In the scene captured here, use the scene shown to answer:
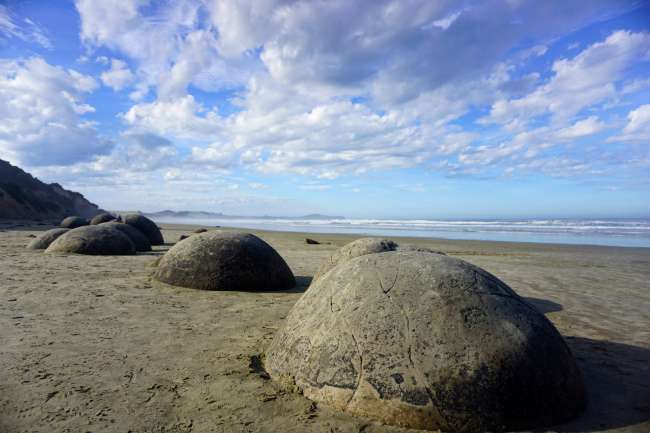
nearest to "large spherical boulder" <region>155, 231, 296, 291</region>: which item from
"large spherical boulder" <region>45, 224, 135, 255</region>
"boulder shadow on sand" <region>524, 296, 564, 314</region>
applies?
"boulder shadow on sand" <region>524, 296, 564, 314</region>

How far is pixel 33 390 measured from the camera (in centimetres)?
278

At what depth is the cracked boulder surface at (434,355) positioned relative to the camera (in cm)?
241

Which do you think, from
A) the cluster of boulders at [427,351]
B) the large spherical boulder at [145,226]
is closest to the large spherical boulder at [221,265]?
the cluster of boulders at [427,351]

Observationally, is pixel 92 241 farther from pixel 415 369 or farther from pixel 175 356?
pixel 415 369

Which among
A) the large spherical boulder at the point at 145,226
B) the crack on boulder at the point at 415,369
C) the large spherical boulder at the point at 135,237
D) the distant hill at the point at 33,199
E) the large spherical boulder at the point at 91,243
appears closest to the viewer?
the crack on boulder at the point at 415,369

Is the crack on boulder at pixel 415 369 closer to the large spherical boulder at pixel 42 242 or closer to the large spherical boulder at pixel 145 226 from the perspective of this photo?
the large spherical boulder at pixel 42 242

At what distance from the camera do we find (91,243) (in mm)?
10281

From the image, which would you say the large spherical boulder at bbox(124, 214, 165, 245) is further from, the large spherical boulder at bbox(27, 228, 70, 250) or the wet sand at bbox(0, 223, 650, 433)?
the wet sand at bbox(0, 223, 650, 433)

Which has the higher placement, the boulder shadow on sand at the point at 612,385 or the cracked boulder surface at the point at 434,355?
the cracked boulder surface at the point at 434,355

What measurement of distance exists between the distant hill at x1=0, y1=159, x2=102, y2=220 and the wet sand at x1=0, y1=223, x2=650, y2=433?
3164 centimetres

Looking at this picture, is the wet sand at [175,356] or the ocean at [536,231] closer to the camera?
the wet sand at [175,356]

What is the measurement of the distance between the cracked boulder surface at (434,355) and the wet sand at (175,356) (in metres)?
0.16

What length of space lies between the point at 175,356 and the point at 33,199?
1644 inches

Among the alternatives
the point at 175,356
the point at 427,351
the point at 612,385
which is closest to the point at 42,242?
the point at 175,356
